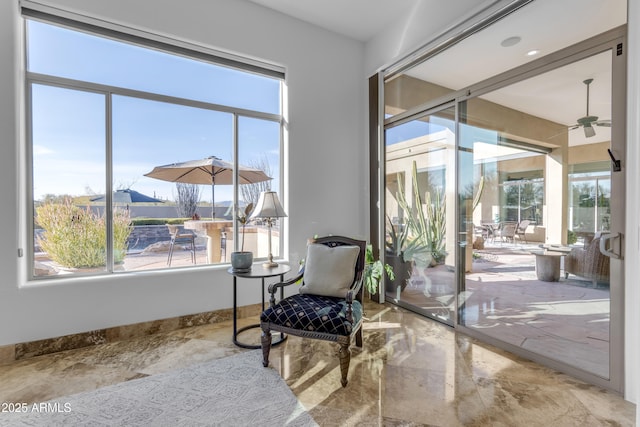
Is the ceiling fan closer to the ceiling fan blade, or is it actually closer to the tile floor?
the ceiling fan blade

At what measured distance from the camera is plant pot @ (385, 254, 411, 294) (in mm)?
3943

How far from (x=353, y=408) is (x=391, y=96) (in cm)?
362

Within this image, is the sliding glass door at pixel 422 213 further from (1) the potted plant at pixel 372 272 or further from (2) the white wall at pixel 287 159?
(2) the white wall at pixel 287 159

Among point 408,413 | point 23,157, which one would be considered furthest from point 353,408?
point 23,157

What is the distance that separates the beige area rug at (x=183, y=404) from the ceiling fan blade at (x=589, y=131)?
2790mm

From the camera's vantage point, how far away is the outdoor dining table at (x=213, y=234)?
354 cm

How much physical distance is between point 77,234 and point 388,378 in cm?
312

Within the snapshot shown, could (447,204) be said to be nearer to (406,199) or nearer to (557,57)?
(406,199)

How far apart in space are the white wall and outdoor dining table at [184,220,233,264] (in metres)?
0.20

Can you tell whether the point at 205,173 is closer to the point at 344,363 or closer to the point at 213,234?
the point at 213,234

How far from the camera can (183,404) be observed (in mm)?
2010

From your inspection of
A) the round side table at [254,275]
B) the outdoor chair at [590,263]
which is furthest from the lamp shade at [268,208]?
the outdoor chair at [590,263]

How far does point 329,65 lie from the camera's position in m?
4.13

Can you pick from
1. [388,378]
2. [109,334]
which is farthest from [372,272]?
[109,334]
